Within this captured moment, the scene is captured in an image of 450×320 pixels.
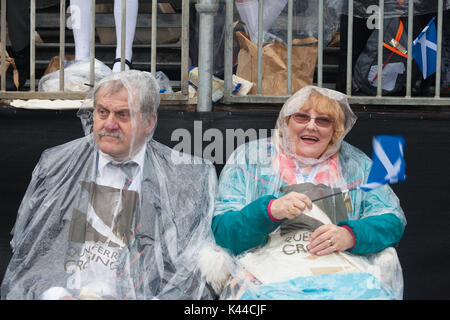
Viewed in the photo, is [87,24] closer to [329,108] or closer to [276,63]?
[276,63]

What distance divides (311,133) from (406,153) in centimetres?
79

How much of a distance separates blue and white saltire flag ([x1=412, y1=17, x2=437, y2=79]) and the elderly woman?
97cm

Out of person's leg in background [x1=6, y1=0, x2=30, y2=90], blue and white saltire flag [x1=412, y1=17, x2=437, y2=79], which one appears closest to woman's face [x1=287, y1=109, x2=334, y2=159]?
blue and white saltire flag [x1=412, y1=17, x2=437, y2=79]

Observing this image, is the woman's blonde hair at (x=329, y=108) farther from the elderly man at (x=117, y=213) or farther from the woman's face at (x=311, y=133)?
the elderly man at (x=117, y=213)

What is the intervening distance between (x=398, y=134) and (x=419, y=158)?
173 millimetres

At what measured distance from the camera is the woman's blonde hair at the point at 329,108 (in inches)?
129

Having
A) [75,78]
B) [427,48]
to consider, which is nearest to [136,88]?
[75,78]

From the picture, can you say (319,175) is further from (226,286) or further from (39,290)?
(39,290)

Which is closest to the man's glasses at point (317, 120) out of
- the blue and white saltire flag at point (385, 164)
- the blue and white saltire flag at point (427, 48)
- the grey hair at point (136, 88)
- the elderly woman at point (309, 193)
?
the elderly woman at point (309, 193)

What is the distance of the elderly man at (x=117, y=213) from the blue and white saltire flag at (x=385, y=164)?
0.77m

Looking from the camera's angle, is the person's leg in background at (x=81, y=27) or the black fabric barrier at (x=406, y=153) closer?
the black fabric barrier at (x=406, y=153)

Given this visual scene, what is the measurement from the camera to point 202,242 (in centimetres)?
321

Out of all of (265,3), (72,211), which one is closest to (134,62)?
(265,3)

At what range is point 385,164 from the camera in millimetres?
3260
